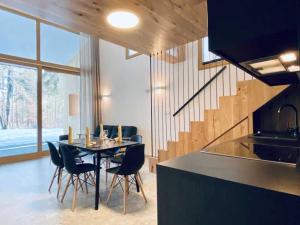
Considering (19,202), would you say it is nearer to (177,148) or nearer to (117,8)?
(177,148)

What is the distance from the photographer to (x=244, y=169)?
46.9 inches

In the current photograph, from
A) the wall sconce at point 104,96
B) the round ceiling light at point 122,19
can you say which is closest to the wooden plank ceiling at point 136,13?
the round ceiling light at point 122,19

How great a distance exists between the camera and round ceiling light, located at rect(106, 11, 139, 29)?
8.96ft

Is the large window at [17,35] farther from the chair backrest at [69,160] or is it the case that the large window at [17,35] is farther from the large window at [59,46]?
the chair backrest at [69,160]

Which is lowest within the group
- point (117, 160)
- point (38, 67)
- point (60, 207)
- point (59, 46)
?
point (60, 207)

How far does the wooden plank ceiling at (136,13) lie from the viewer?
2.49 m

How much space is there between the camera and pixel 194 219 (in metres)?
1.19

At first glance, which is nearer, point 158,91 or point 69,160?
point 69,160

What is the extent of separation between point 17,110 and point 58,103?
49.1 inches

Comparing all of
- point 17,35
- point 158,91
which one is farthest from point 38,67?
point 158,91

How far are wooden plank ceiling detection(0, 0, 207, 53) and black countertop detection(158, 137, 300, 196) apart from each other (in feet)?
6.27

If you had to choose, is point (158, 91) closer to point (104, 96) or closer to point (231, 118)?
point (104, 96)

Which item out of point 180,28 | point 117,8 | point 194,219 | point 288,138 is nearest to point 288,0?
point 194,219

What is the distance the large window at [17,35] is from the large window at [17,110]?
434 mm
